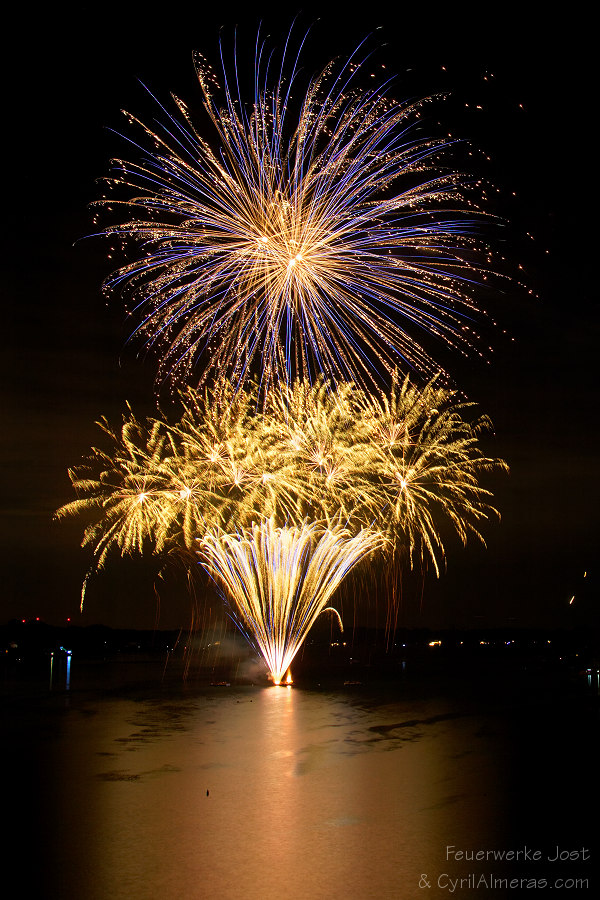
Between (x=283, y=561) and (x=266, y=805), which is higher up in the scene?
(x=283, y=561)

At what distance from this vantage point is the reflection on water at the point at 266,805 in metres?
8.65

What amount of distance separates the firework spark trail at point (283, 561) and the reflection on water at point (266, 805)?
21.0 feet

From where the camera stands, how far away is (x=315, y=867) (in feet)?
29.5

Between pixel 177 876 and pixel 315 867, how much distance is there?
152 cm

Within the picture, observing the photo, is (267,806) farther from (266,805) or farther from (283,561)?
(283,561)

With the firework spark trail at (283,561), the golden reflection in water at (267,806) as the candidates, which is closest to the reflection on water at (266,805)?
the golden reflection in water at (267,806)

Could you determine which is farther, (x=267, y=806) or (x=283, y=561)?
(x=283, y=561)

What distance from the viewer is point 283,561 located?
98.6 feet

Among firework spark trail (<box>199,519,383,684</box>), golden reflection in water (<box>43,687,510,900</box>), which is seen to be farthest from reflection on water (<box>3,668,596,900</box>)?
firework spark trail (<box>199,519,383,684</box>)

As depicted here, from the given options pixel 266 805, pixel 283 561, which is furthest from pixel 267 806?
Result: pixel 283 561

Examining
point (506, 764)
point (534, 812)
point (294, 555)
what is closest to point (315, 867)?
point (534, 812)

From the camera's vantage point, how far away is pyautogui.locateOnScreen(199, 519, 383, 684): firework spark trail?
98.4ft

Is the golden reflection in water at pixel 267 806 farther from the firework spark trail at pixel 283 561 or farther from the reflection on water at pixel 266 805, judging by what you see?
the firework spark trail at pixel 283 561

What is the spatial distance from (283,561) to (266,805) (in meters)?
17.7
